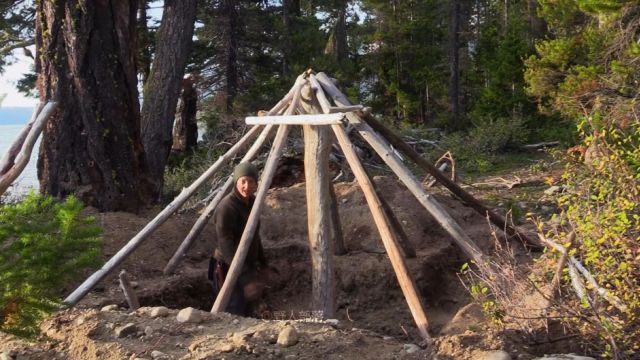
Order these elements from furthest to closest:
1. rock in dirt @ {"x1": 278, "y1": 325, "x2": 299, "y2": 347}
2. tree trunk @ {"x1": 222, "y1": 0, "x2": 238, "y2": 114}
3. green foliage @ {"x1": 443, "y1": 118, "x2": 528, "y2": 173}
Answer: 1. tree trunk @ {"x1": 222, "y1": 0, "x2": 238, "y2": 114}
2. green foliage @ {"x1": 443, "y1": 118, "x2": 528, "y2": 173}
3. rock in dirt @ {"x1": 278, "y1": 325, "x2": 299, "y2": 347}

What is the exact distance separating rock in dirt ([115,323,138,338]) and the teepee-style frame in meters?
0.81

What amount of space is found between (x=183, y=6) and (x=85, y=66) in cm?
287

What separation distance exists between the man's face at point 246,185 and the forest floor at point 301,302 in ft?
3.33

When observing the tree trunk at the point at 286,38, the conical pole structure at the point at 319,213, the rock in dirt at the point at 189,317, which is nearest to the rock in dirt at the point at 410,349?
the rock in dirt at the point at 189,317

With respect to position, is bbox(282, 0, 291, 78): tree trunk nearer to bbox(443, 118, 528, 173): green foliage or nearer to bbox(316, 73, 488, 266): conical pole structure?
bbox(443, 118, 528, 173): green foliage

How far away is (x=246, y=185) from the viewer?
5.18 m

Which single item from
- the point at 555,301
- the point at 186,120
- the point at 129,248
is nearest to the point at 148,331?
the point at 129,248

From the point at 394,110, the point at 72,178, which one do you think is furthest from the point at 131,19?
the point at 394,110

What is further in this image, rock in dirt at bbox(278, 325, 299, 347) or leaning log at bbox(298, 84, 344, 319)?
leaning log at bbox(298, 84, 344, 319)

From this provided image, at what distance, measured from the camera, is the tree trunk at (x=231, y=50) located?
1758 centimetres

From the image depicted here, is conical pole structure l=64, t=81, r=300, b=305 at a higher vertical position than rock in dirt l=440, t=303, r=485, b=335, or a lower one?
higher

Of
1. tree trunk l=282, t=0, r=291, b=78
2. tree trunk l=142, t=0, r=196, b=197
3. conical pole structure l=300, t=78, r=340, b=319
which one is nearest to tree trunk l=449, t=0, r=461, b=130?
tree trunk l=282, t=0, r=291, b=78

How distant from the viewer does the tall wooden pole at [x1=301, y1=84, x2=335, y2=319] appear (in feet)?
16.9

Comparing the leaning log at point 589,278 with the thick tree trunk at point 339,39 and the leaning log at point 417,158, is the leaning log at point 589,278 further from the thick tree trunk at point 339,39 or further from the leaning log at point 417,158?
the thick tree trunk at point 339,39
